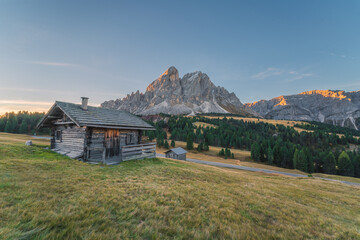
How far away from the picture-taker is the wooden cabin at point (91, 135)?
1460 cm

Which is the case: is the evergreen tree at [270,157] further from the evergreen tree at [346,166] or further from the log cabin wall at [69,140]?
the log cabin wall at [69,140]

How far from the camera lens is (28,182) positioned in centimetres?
664

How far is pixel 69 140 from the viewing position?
54.5ft

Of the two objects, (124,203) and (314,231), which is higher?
(124,203)

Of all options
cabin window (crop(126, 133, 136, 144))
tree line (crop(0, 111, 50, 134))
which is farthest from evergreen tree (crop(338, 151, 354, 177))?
tree line (crop(0, 111, 50, 134))

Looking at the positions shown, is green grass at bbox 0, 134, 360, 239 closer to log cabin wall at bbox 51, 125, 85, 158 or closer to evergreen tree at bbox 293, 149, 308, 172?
log cabin wall at bbox 51, 125, 85, 158

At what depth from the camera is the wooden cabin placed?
14.6 m

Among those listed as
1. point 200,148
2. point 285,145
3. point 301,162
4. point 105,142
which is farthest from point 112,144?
point 285,145

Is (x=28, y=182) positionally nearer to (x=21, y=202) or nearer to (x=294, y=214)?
(x=21, y=202)

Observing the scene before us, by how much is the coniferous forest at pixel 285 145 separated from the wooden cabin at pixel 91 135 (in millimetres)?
65856

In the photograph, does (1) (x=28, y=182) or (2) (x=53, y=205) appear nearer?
(2) (x=53, y=205)

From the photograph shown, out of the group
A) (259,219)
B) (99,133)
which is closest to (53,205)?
(259,219)

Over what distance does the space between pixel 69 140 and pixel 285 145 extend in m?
108

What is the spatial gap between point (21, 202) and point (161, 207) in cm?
475
